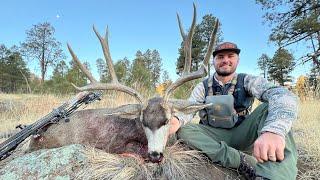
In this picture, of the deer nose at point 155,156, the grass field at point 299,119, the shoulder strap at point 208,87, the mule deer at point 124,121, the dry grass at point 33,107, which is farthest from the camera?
the dry grass at point 33,107

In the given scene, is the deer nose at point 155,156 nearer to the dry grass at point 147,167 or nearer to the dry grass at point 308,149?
the dry grass at point 147,167

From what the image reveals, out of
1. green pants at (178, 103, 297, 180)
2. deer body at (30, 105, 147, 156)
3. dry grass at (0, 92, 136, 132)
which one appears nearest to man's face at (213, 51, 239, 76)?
green pants at (178, 103, 297, 180)

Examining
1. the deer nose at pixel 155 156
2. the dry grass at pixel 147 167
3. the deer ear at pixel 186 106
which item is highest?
the deer ear at pixel 186 106

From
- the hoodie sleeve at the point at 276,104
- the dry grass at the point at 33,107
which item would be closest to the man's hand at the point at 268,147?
the hoodie sleeve at the point at 276,104

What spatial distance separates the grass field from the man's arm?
102 cm

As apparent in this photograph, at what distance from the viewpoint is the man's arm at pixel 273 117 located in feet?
9.85

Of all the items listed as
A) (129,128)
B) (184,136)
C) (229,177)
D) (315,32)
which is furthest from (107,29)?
(315,32)

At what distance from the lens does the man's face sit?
180 inches

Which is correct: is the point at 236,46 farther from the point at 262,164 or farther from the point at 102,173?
the point at 102,173

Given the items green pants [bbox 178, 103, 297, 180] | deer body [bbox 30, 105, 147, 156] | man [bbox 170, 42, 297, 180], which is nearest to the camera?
man [bbox 170, 42, 297, 180]

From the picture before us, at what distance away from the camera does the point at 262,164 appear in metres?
3.37

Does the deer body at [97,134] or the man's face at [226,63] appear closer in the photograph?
the man's face at [226,63]

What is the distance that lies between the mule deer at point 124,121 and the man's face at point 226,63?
0.18m

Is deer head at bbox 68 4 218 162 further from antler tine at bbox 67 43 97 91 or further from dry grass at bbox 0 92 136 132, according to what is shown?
dry grass at bbox 0 92 136 132
